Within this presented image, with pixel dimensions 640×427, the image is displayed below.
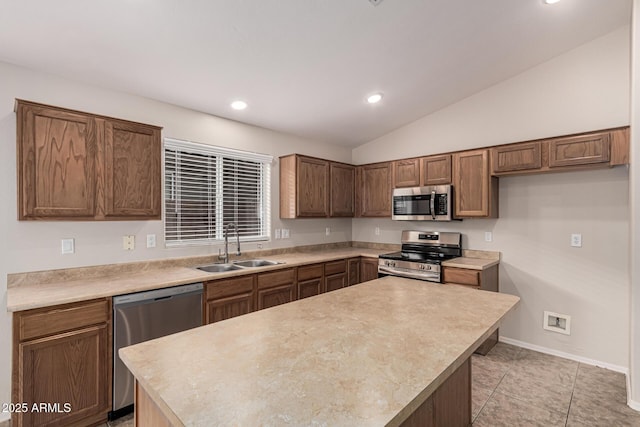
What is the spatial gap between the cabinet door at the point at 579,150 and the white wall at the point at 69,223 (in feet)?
10.9

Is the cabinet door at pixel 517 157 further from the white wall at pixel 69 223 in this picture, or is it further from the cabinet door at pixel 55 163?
the cabinet door at pixel 55 163

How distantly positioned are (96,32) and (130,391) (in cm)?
248

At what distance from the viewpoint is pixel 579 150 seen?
9.80ft

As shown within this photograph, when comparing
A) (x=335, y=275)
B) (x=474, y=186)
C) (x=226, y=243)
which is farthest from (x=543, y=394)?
(x=226, y=243)

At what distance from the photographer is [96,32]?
6.93 feet

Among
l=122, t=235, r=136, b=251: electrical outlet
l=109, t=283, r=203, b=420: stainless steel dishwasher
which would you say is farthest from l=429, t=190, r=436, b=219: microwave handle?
l=122, t=235, r=136, b=251: electrical outlet

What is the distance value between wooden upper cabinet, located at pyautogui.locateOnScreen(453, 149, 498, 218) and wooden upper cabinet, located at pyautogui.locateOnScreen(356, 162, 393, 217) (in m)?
0.94

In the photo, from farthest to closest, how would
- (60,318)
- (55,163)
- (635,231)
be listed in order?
(635,231) < (55,163) < (60,318)

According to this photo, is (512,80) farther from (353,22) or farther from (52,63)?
(52,63)

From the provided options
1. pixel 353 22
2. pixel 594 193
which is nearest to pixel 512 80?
pixel 594 193

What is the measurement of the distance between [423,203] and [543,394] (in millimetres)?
2185

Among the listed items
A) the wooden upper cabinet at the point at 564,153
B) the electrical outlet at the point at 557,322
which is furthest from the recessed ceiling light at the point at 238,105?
the electrical outlet at the point at 557,322

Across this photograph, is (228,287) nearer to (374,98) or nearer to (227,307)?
(227,307)

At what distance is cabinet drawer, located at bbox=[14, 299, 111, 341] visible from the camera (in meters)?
1.93
